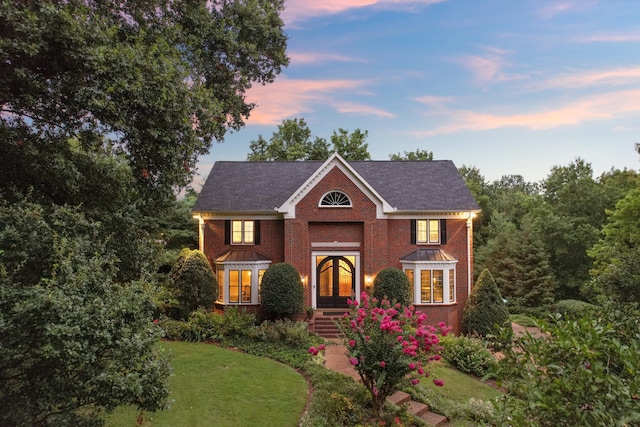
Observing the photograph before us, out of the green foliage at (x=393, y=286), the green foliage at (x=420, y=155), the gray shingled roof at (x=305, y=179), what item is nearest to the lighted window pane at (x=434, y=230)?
the gray shingled roof at (x=305, y=179)

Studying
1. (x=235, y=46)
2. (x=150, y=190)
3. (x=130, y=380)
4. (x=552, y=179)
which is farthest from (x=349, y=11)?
(x=552, y=179)

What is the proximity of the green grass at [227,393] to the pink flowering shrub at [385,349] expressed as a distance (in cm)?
221

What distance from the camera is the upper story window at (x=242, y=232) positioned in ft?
67.1

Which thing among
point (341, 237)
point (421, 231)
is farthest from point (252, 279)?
point (421, 231)

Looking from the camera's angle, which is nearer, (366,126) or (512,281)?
(512,281)

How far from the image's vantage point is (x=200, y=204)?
20547 mm

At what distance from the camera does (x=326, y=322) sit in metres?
18.7

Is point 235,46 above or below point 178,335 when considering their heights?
above

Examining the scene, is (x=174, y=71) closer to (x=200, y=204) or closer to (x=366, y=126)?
(x=200, y=204)

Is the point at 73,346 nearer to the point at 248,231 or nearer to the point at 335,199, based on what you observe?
the point at 335,199

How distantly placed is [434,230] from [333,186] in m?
5.75

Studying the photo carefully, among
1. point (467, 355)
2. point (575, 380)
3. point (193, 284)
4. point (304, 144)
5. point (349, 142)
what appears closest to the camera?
point (575, 380)

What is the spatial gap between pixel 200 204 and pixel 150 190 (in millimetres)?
10481

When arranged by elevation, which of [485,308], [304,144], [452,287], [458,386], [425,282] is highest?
[304,144]
